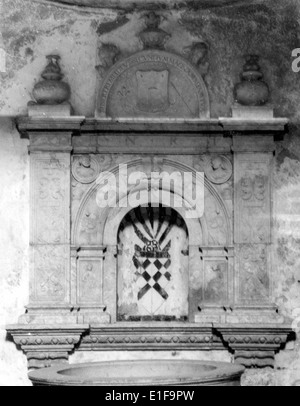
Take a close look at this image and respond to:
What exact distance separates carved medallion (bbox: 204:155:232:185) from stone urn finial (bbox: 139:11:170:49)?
1.08 metres

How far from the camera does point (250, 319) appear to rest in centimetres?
1302

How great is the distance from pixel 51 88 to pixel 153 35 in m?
0.99

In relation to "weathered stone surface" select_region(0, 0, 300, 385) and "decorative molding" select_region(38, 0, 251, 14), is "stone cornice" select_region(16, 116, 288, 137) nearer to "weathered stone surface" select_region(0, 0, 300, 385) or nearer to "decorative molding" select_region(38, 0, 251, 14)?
"weathered stone surface" select_region(0, 0, 300, 385)

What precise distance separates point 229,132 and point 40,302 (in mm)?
2142

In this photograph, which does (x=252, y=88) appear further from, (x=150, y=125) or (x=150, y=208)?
(x=150, y=208)

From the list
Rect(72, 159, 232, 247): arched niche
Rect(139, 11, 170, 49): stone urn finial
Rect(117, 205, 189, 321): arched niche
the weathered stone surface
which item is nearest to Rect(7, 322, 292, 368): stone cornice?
the weathered stone surface

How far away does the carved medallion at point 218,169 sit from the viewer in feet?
43.3

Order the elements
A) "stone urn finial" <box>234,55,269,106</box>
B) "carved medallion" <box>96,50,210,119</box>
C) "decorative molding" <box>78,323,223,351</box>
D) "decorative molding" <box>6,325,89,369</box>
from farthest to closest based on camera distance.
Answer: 1. "carved medallion" <box>96,50,210,119</box>
2. "stone urn finial" <box>234,55,269,106</box>
3. "decorative molding" <box>78,323,223,351</box>
4. "decorative molding" <box>6,325,89,369</box>

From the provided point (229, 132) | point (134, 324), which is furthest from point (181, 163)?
point (134, 324)

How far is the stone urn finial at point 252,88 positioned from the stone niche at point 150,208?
0.11 meters

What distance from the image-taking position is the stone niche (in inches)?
513

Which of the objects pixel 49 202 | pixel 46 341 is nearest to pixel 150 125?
pixel 49 202

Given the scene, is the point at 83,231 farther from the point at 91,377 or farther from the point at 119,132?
the point at 91,377

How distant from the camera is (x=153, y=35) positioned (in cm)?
1327
